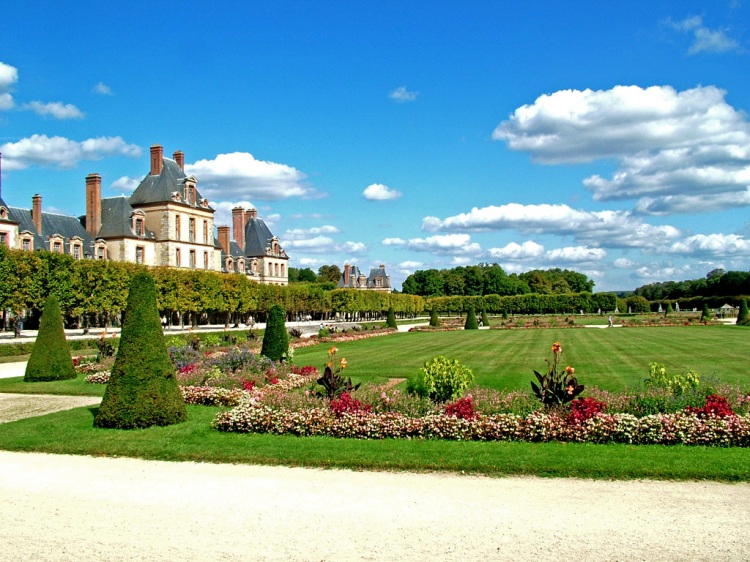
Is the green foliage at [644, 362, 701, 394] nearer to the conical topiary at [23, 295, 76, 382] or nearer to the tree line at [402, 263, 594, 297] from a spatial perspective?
the conical topiary at [23, 295, 76, 382]

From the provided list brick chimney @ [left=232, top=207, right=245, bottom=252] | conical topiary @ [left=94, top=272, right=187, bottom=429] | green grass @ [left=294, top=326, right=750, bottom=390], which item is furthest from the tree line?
conical topiary @ [left=94, top=272, right=187, bottom=429]

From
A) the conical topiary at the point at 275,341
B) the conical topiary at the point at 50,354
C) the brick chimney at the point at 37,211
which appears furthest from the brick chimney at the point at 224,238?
the conical topiary at the point at 275,341

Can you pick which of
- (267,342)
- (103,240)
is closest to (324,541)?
(267,342)

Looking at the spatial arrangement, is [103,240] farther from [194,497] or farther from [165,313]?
[194,497]

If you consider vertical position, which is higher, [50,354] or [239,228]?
[239,228]

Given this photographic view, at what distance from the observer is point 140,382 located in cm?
1016

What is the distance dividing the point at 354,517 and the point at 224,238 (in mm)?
65484

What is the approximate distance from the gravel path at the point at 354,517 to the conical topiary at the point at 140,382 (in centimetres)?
214

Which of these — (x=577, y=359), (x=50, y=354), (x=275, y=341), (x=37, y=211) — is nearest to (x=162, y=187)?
(x=37, y=211)

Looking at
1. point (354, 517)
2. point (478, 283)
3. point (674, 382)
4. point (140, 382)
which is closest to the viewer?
point (354, 517)

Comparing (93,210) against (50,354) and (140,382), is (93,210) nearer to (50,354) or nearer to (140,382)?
(50,354)

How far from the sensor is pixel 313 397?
1092 centimetres

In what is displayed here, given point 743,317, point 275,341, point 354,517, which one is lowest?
point 354,517

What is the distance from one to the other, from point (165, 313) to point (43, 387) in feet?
102
